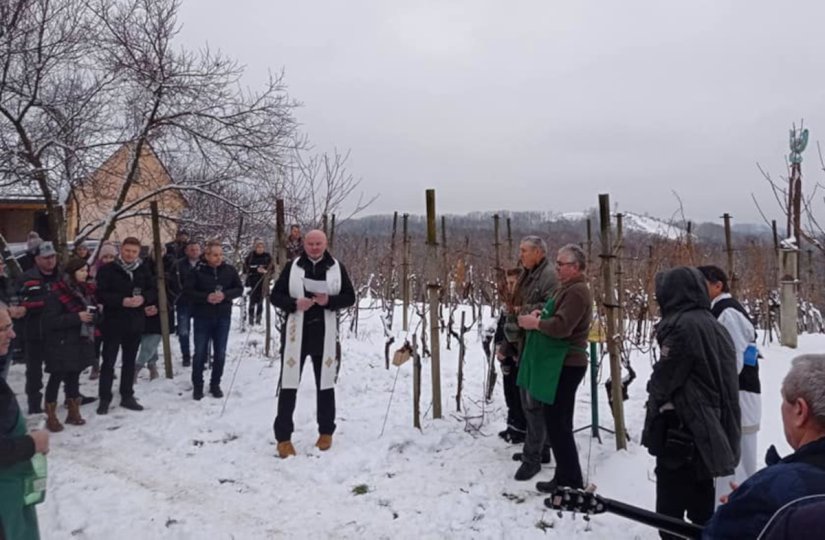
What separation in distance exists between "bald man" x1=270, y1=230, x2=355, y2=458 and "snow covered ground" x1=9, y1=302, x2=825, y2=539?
0.29 m

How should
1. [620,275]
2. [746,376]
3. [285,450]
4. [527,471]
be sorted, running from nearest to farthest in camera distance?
[746,376] < [527,471] < [285,450] < [620,275]

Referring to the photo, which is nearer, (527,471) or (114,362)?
(527,471)

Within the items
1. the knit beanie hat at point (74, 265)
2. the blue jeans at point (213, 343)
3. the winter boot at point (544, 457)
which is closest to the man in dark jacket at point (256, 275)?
the knit beanie hat at point (74, 265)

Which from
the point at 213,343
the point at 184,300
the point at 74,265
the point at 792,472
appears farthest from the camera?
the point at 184,300

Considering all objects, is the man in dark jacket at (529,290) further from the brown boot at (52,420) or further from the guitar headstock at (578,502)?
the brown boot at (52,420)

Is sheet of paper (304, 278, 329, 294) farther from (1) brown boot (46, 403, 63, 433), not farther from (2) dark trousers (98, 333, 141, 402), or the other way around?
(1) brown boot (46, 403, 63, 433)

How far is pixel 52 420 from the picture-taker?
5148 mm

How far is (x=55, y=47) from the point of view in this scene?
6.45 meters

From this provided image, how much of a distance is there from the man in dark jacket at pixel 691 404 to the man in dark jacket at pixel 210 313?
4.68 meters

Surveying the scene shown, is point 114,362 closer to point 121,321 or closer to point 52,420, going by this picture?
point 121,321

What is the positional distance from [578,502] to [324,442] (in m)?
3.06

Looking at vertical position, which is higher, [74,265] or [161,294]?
[74,265]

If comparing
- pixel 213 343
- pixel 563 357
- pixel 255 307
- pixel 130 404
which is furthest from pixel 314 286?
pixel 255 307

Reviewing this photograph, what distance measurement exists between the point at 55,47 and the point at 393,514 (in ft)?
21.4
